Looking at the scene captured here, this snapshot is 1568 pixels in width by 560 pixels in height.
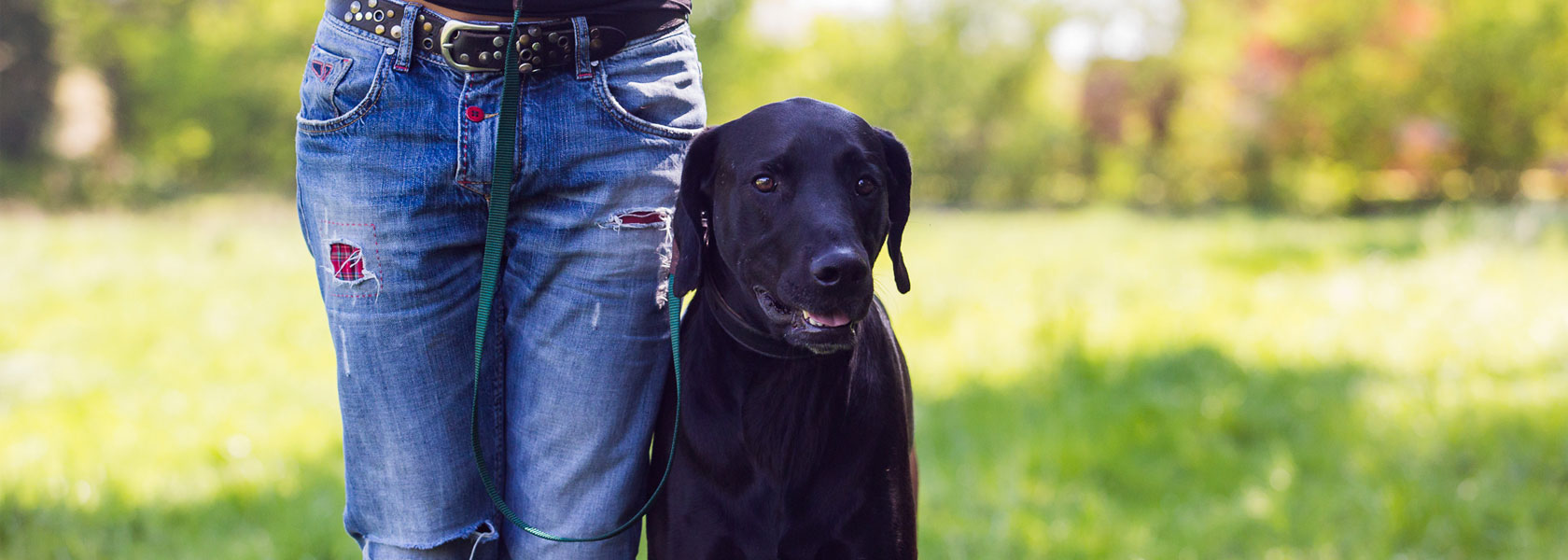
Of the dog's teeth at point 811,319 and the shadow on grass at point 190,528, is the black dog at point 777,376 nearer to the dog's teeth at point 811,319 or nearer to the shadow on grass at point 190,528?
the dog's teeth at point 811,319

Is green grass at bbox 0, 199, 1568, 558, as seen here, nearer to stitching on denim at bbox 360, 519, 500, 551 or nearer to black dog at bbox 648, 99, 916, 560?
black dog at bbox 648, 99, 916, 560

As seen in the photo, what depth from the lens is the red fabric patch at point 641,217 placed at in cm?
217

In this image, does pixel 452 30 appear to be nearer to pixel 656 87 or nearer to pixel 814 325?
pixel 656 87

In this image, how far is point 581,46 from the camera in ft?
6.77

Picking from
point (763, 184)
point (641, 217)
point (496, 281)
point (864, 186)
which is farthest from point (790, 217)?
point (496, 281)

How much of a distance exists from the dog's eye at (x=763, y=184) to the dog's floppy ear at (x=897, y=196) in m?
0.30

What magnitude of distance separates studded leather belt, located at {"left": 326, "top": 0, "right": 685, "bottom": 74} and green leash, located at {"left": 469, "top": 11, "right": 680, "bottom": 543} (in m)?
0.03

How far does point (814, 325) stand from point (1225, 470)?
370 cm

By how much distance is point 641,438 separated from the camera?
2326mm

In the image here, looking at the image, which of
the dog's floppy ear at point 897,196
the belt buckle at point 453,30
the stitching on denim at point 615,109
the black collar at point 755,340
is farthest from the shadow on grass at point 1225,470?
the belt buckle at point 453,30

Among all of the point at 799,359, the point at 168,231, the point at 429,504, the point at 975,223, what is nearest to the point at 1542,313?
the point at 799,359

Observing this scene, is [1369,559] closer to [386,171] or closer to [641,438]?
[641,438]

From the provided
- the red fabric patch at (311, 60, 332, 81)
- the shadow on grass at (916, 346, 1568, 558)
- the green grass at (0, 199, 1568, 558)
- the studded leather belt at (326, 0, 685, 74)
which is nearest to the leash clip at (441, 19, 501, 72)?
the studded leather belt at (326, 0, 685, 74)

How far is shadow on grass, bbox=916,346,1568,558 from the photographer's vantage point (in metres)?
4.21
